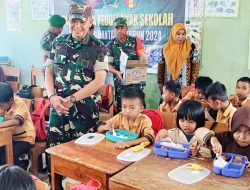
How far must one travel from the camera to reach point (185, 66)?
13.7 feet

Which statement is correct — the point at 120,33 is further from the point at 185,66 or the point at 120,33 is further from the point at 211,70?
the point at 211,70

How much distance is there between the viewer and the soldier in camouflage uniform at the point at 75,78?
94.2 inches

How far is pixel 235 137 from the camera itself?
192 centimetres

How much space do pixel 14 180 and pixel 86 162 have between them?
27.3 inches

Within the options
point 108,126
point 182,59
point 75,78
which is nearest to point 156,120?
point 108,126

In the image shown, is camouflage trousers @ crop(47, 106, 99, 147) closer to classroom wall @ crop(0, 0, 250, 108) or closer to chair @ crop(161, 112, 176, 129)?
chair @ crop(161, 112, 176, 129)

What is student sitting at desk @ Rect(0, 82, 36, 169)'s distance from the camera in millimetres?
2822

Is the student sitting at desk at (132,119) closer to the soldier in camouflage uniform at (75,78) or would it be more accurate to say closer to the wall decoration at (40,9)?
the soldier in camouflage uniform at (75,78)

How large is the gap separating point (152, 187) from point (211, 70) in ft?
10.2

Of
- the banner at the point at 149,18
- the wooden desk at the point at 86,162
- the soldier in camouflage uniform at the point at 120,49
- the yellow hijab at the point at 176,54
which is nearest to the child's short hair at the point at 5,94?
the wooden desk at the point at 86,162

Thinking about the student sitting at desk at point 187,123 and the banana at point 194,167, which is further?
the student sitting at desk at point 187,123

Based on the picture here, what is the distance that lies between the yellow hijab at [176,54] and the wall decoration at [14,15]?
3.62 metres

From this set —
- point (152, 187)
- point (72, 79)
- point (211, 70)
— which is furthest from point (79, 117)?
point (211, 70)

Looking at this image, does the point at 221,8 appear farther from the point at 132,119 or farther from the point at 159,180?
the point at 159,180
